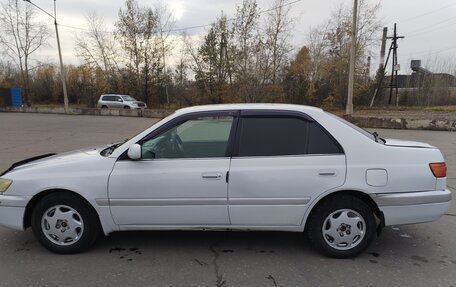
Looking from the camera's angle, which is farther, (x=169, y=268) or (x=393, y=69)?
(x=393, y=69)

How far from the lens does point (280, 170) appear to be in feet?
11.2

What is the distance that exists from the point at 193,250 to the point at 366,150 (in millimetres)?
2046

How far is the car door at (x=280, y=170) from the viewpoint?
3408 mm

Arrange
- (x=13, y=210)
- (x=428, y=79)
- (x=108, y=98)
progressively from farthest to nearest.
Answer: (x=428, y=79) < (x=108, y=98) < (x=13, y=210)

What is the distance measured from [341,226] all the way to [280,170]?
854mm

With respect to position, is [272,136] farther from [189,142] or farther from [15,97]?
[15,97]

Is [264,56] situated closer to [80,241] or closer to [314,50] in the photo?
[314,50]

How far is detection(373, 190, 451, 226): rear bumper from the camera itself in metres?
3.45

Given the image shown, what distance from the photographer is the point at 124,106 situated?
99.9 feet

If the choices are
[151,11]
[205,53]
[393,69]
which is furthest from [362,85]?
[151,11]

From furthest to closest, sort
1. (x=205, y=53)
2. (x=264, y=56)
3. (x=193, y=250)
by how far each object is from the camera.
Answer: (x=205, y=53)
(x=264, y=56)
(x=193, y=250)

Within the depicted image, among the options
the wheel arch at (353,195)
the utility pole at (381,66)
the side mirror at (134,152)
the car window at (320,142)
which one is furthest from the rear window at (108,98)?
the wheel arch at (353,195)

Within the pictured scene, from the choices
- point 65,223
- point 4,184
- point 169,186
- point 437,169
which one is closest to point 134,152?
point 169,186

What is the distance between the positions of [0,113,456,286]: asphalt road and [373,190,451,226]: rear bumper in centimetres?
43
